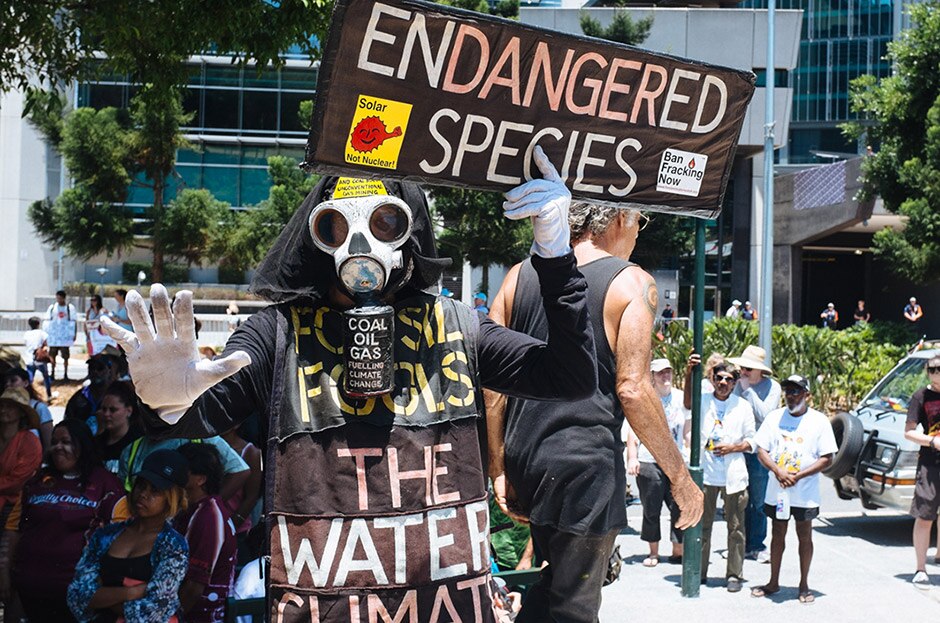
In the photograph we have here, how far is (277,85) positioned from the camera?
3862 centimetres

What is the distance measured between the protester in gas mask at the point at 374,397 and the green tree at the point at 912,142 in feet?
53.6

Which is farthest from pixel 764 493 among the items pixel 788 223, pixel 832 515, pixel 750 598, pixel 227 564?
pixel 788 223

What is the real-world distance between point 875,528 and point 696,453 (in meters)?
3.88

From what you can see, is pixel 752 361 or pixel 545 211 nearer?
pixel 545 211

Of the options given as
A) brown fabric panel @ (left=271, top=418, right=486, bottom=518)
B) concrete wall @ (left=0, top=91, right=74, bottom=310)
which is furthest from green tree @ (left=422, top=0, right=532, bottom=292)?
Answer: concrete wall @ (left=0, top=91, right=74, bottom=310)

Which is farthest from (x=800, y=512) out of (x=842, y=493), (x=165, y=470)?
(x=165, y=470)

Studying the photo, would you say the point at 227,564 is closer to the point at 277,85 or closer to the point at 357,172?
the point at 357,172

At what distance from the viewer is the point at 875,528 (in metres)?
9.99

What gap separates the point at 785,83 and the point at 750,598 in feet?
110

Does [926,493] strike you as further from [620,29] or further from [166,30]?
[620,29]

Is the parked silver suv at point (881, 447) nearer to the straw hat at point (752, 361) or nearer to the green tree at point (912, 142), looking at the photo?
the straw hat at point (752, 361)

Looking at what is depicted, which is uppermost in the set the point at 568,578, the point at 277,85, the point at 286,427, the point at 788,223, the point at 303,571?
the point at 277,85

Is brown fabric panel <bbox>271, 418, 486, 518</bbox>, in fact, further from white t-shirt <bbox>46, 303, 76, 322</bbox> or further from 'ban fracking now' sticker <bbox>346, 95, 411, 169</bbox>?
white t-shirt <bbox>46, 303, 76, 322</bbox>

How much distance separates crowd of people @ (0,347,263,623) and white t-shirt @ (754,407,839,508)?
Result: 389cm
